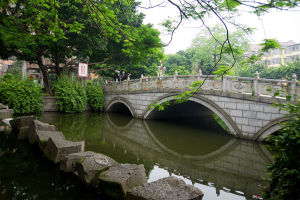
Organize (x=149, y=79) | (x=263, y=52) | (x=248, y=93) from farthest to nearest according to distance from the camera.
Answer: (x=149, y=79) → (x=248, y=93) → (x=263, y=52)

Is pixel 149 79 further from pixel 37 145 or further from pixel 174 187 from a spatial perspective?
pixel 174 187

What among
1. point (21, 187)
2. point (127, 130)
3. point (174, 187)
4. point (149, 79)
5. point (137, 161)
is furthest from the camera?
point (149, 79)

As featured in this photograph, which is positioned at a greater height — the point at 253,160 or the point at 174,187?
the point at 174,187

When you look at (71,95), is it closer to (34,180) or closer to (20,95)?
(20,95)

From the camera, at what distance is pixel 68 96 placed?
13.7m

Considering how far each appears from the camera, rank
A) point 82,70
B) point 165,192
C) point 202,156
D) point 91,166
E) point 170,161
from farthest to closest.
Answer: point 82,70 → point 202,156 → point 170,161 → point 91,166 → point 165,192

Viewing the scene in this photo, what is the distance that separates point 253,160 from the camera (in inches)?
243

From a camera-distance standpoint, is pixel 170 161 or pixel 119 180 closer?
pixel 119 180

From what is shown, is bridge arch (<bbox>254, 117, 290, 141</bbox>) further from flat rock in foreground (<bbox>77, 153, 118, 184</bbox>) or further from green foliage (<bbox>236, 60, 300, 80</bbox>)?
green foliage (<bbox>236, 60, 300, 80</bbox>)

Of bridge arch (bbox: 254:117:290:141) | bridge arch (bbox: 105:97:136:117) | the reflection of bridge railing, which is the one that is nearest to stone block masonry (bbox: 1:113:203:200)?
the reflection of bridge railing

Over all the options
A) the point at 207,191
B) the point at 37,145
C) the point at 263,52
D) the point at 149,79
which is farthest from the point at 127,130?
the point at 263,52

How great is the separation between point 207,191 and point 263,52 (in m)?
2.84

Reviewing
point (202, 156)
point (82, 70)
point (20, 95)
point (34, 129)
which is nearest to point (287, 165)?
point (202, 156)

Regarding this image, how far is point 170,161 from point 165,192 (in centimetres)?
312
